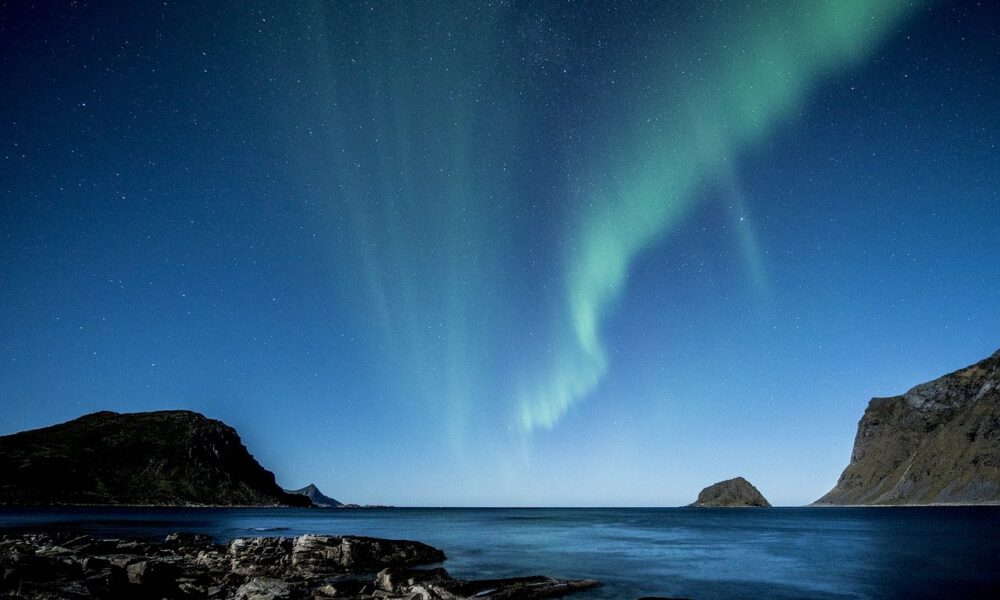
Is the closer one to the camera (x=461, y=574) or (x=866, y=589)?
(x=866, y=589)

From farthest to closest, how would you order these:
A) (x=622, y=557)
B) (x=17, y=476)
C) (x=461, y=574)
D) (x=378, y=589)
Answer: (x=17, y=476) → (x=622, y=557) → (x=461, y=574) → (x=378, y=589)

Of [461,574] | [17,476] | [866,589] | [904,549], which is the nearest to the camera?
[866,589]

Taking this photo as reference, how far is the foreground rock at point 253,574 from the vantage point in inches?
946

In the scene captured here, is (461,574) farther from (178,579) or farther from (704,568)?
(704,568)

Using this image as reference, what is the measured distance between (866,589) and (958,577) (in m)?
13.1

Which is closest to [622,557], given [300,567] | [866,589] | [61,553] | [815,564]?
[815,564]

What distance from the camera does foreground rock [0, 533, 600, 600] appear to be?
24031 mm

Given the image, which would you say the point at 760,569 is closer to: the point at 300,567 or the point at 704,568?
the point at 704,568

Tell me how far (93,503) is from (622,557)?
238605 millimetres

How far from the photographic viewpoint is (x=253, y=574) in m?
31.8

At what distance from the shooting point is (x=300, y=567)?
3597 centimetres

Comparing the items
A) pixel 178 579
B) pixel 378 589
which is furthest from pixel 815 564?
pixel 178 579

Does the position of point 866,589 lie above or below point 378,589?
below

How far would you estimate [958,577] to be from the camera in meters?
40.2
